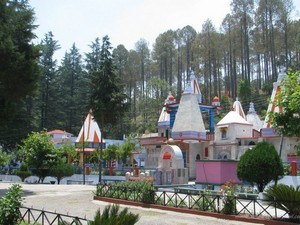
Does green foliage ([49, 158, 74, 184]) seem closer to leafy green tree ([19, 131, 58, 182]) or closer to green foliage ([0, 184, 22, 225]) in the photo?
leafy green tree ([19, 131, 58, 182])

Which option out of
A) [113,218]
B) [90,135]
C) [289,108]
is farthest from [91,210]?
[90,135]

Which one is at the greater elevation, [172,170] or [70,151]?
[70,151]

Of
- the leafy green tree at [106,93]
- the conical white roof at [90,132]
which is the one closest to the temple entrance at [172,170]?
the leafy green tree at [106,93]

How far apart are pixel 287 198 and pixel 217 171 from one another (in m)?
12.7

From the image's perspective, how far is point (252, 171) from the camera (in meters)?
19.5

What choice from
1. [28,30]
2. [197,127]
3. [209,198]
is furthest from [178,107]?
[209,198]

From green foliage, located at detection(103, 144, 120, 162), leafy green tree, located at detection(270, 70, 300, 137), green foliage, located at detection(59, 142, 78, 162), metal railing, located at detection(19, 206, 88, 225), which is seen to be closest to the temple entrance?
metal railing, located at detection(19, 206, 88, 225)

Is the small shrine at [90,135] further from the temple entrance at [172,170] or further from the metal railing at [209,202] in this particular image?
the metal railing at [209,202]

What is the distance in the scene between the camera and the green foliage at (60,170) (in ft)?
121

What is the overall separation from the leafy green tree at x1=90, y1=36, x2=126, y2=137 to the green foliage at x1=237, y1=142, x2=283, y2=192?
61.3 feet

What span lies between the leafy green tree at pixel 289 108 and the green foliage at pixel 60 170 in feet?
88.6

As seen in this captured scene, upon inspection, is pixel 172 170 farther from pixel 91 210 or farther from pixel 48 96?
pixel 48 96

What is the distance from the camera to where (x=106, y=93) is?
36812 millimetres

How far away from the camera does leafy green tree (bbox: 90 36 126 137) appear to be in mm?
36500
